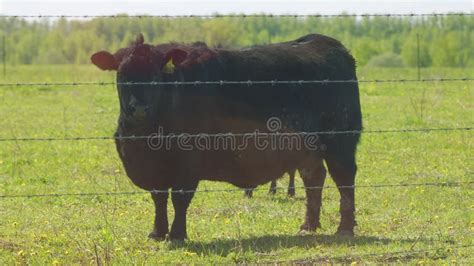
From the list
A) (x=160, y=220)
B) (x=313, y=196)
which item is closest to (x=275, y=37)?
(x=313, y=196)

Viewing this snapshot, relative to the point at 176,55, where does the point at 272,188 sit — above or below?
below

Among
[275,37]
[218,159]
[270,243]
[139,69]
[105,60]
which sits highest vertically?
[275,37]

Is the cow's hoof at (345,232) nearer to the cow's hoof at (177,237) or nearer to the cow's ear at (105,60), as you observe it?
the cow's hoof at (177,237)

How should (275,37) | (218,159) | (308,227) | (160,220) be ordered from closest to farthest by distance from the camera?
(160,220) → (218,159) → (308,227) → (275,37)

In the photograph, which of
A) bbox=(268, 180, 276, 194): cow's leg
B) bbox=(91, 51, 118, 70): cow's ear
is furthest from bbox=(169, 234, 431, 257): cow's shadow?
bbox=(268, 180, 276, 194): cow's leg

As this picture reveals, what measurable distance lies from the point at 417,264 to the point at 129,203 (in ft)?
14.2

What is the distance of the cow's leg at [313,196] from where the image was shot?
9.02 metres

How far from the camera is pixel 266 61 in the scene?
8812 mm

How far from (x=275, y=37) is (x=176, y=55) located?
5465 cm

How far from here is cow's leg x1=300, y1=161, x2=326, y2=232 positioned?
29.6 ft

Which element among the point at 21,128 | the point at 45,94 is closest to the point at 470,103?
the point at 21,128

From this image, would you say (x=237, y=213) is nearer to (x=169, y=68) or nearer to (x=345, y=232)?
(x=345, y=232)

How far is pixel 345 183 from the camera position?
358 inches

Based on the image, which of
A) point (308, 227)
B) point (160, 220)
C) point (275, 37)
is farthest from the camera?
point (275, 37)
